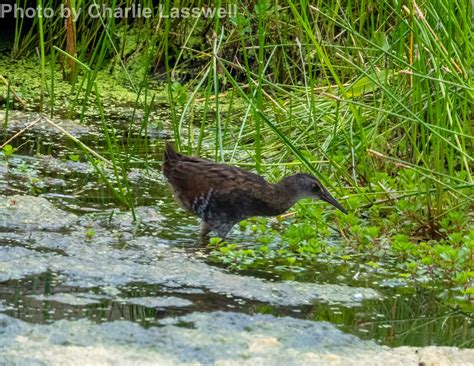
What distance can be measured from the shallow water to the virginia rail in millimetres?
136

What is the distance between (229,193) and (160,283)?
1.14 meters

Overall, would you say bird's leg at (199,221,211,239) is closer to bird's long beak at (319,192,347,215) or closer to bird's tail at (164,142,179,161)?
bird's tail at (164,142,179,161)

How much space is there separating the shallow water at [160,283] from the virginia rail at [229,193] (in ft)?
0.45

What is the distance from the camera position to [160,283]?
410cm

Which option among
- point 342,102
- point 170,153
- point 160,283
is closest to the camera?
point 160,283

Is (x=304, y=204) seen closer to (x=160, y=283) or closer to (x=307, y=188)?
(x=307, y=188)

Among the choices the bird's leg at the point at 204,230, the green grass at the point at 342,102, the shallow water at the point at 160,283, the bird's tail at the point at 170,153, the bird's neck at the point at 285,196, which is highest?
the green grass at the point at 342,102

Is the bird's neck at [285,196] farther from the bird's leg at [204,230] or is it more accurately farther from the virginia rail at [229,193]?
the bird's leg at [204,230]

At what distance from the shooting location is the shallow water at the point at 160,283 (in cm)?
366

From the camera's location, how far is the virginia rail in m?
5.12

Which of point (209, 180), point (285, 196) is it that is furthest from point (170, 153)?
point (285, 196)

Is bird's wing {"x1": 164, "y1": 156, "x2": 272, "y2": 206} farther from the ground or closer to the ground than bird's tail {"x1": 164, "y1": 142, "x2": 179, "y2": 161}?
closer to the ground

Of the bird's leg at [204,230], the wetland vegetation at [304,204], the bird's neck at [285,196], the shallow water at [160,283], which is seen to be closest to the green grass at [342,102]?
the wetland vegetation at [304,204]

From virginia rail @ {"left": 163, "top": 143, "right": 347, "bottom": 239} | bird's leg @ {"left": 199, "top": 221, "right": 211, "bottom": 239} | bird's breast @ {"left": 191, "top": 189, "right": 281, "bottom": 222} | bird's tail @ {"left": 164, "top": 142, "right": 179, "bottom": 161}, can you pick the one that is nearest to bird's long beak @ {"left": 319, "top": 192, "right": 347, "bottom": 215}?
virginia rail @ {"left": 163, "top": 143, "right": 347, "bottom": 239}
